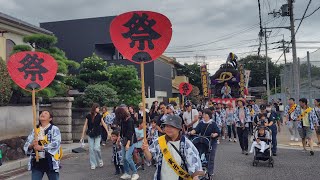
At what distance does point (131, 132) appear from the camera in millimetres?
8281

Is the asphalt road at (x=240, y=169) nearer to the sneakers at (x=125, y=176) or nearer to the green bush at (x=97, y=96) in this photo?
the sneakers at (x=125, y=176)

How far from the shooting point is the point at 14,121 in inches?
476

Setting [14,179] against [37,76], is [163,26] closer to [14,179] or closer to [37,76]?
[37,76]

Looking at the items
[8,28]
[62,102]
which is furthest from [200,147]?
[8,28]

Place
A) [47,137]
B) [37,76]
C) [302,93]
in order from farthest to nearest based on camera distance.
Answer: [302,93] → [37,76] → [47,137]

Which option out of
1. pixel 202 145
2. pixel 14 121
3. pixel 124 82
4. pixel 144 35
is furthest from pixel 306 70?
pixel 144 35

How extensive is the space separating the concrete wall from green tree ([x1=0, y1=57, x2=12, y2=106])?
1.34 ft

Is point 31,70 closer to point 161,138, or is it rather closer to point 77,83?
point 161,138

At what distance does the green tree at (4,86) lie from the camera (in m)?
11.0

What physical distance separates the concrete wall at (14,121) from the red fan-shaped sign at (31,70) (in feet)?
17.8

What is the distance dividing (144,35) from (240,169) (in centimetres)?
562

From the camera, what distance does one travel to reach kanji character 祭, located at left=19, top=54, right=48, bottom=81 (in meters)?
6.63

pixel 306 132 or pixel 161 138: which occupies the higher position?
pixel 161 138

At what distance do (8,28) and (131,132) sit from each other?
11405 mm
